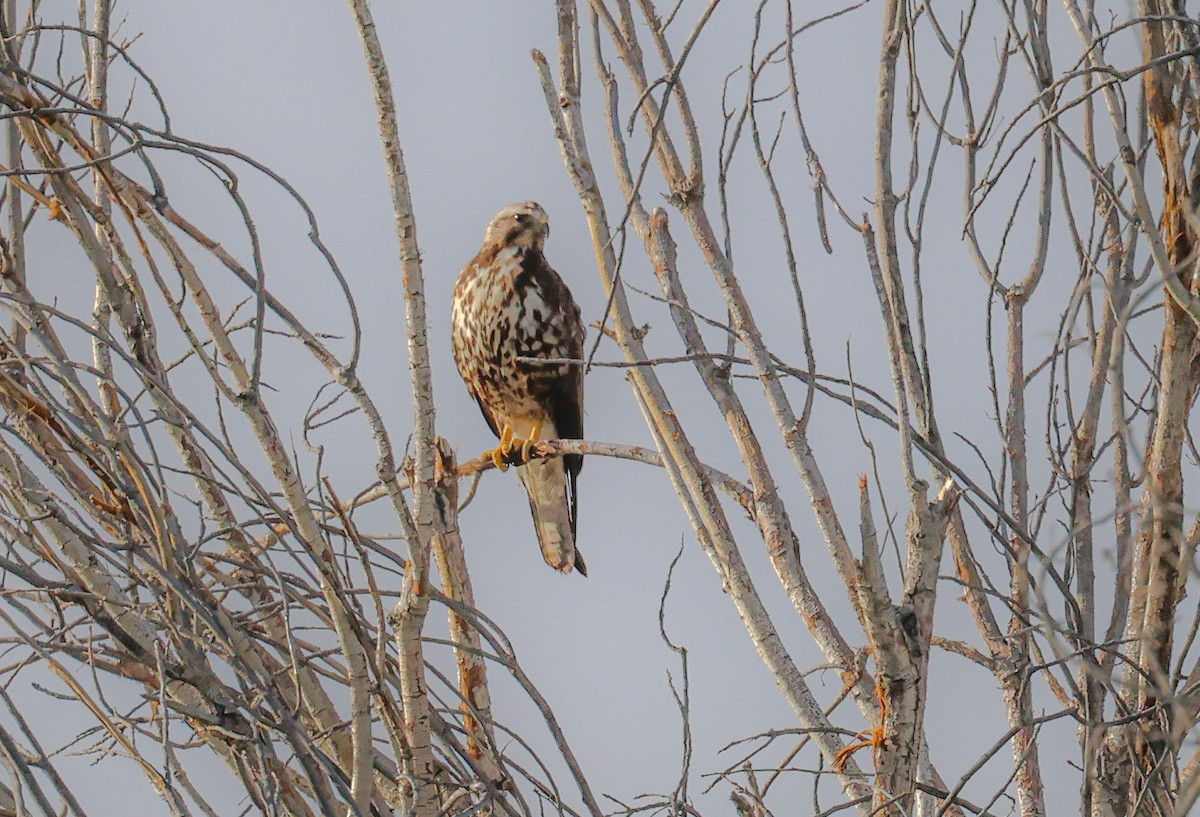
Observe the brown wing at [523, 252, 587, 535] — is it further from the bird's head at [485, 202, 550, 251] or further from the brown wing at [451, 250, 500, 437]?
the brown wing at [451, 250, 500, 437]

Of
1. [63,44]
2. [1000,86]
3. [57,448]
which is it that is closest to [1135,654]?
[1000,86]

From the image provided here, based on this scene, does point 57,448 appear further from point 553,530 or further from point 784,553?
point 553,530

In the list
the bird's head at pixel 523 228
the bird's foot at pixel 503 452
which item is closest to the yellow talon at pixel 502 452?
the bird's foot at pixel 503 452

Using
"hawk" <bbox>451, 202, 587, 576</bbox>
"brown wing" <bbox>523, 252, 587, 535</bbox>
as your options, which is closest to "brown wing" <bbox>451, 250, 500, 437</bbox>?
"hawk" <bbox>451, 202, 587, 576</bbox>

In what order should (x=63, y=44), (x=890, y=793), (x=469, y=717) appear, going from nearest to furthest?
(x=890, y=793), (x=469, y=717), (x=63, y=44)

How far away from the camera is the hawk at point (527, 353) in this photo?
19.0ft

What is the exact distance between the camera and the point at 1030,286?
3336mm

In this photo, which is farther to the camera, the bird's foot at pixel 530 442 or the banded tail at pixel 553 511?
the banded tail at pixel 553 511

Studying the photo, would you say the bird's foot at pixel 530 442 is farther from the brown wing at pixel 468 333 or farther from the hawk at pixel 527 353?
the brown wing at pixel 468 333

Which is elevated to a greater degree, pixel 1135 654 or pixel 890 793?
pixel 1135 654

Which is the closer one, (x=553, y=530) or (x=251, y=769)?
(x=251, y=769)

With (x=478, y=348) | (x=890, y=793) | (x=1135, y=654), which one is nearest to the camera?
(x=890, y=793)

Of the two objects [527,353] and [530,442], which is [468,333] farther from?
[530,442]

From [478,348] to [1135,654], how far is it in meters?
3.44
